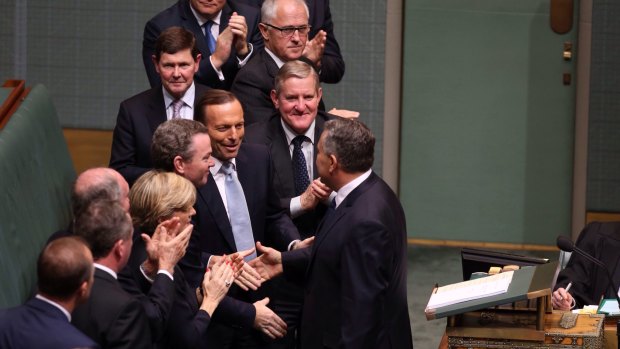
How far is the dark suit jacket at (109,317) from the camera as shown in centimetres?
344

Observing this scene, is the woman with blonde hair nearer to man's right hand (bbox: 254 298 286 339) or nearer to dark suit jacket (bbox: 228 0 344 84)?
man's right hand (bbox: 254 298 286 339)

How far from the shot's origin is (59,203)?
5.30 meters

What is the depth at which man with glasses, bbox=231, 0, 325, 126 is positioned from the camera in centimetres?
539

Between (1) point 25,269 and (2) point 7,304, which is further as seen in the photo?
(1) point 25,269

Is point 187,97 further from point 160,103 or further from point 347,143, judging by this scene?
point 347,143

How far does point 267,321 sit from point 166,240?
82 cm

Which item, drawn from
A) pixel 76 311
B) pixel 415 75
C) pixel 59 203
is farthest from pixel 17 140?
pixel 415 75

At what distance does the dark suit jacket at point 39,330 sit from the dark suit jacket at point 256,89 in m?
2.28

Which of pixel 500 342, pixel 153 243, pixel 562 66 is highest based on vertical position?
pixel 562 66

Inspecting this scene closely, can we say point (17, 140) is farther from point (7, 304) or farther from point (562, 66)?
point (562, 66)

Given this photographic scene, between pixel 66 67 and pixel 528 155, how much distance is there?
121 inches

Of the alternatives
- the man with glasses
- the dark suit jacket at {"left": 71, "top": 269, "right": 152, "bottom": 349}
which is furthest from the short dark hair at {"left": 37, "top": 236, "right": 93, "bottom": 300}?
the man with glasses

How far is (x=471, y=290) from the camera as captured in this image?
4125mm

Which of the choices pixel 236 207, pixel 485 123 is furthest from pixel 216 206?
pixel 485 123
